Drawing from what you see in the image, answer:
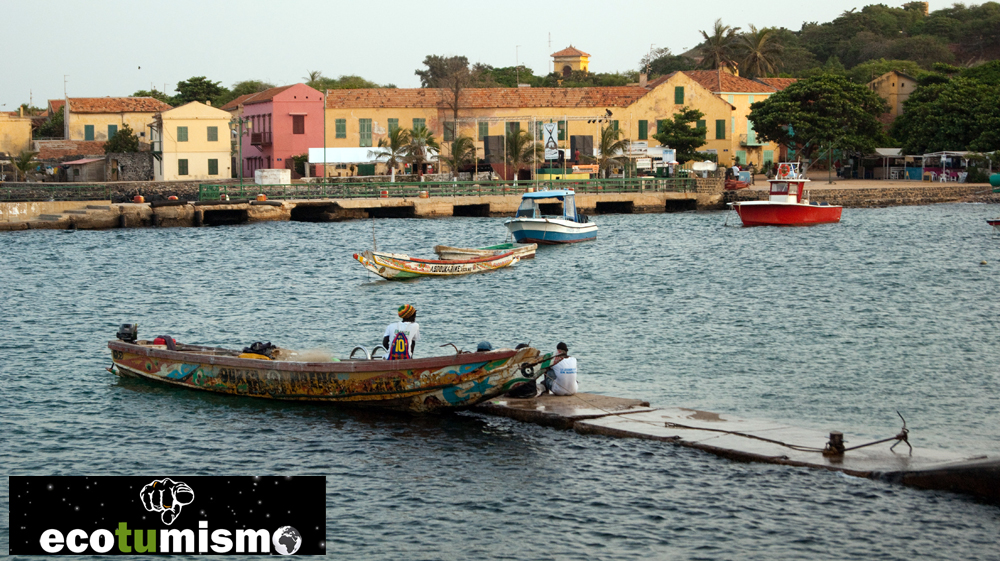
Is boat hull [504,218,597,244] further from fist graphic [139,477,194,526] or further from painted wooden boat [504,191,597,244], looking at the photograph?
fist graphic [139,477,194,526]

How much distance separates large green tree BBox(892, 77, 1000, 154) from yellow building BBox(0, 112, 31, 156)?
71818mm

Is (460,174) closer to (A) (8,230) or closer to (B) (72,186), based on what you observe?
(B) (72,186)

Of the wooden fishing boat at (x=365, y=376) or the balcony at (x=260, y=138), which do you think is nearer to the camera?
the wooden fishing boat at (x=365, y=376)

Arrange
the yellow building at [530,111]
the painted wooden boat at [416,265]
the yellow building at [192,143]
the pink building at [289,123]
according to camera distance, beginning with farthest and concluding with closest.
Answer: the yellow building at [530,111]
the pink building at [289,123]
the yellow building at [192,143]
the painted wooden boat at [416,265]

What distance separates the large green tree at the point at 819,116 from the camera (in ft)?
248

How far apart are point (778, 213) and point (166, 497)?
169 ft

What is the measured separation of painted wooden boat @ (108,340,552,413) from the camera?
649 inches

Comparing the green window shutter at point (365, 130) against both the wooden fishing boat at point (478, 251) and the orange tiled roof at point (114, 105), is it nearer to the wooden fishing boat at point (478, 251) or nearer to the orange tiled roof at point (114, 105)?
the orange tiled roof at point (114, 105)

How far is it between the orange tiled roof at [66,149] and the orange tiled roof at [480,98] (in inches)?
807

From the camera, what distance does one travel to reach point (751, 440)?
50.0ft

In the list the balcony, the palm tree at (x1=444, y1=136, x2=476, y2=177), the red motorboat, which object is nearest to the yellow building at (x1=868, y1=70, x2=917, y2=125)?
the red motorboat

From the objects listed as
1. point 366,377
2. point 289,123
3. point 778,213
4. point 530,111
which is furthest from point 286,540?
point 289,123

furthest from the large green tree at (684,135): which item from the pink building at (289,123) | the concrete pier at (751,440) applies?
the concrete pier at (751,440)

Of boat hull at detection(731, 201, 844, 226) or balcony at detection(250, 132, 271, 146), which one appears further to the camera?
balcony at detection(250, 132, 271, 146)
